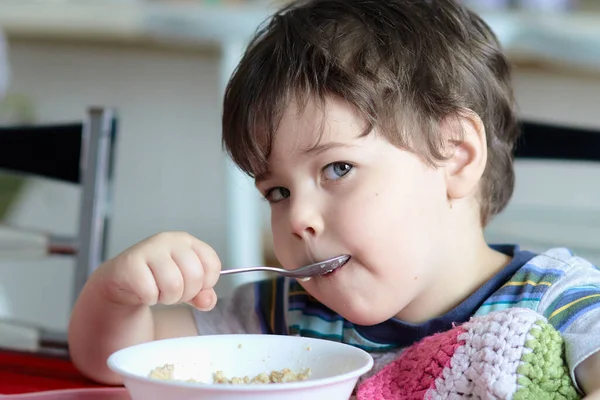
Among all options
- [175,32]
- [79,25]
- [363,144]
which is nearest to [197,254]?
Answer: [363,144]

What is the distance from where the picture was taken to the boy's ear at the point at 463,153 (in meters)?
0.82

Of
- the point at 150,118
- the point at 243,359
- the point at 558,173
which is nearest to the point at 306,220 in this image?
the point at 243,359

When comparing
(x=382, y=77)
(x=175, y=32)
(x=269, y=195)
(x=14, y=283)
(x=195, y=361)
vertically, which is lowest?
(x=14, y=283)

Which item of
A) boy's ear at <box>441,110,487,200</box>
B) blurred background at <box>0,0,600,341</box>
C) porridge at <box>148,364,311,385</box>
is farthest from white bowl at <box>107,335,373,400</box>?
blurred background at <box>0,0,600,341</box>

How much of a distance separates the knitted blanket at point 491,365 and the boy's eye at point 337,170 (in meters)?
0.18

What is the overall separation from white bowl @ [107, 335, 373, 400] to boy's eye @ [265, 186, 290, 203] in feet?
0.60

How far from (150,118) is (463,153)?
1.81 metres

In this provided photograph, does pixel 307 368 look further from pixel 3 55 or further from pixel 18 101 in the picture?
pixel 18 101

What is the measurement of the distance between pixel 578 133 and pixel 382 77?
0.45 m

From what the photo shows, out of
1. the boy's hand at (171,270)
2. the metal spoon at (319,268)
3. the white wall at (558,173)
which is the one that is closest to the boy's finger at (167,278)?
the boy's hand at (171,270)

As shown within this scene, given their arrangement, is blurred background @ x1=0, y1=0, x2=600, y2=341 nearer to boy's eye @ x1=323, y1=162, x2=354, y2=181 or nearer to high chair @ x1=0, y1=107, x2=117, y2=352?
high chair @ x1=0, y1=107, x2=117, y2=352

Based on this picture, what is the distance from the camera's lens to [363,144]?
760mm

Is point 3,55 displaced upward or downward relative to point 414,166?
upward

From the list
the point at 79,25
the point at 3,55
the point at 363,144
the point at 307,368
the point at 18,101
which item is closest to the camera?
the point at 307,368
